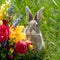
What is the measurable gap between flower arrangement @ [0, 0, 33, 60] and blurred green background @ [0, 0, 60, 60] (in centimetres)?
47

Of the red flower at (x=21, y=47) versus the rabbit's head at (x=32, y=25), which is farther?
the rabbit's head at (x=32, y=25)

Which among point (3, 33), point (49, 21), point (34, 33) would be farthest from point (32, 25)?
point (3, 33)

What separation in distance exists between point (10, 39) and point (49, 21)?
124cm

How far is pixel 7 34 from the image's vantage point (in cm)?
311

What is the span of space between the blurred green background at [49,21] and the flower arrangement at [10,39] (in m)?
0.47

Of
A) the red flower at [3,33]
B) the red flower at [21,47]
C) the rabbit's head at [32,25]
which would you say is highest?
the rabbit's head at [32,25]

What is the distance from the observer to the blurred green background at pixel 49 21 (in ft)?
12.3

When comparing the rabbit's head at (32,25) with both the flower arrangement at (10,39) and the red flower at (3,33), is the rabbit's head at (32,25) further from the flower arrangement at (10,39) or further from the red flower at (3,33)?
the red flower at (3,33)

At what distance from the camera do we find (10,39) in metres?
3.18

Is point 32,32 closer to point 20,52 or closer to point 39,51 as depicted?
point 39,51

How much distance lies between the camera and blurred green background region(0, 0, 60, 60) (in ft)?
12.3

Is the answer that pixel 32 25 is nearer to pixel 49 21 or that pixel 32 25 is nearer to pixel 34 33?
pixel 34 33

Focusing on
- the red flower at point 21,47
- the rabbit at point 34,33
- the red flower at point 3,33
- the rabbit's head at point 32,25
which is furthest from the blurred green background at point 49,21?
the red flower at point 3,33

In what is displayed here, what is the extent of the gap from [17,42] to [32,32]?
593mm
